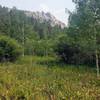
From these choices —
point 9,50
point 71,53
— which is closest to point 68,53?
point 71,53

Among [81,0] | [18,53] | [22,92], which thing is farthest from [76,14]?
[22,92]

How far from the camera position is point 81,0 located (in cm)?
2647

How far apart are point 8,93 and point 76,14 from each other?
58.0ft

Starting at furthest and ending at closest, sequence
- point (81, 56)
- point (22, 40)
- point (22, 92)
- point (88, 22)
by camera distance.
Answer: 1. point (22, 40)
2. point (81, 56)
3. point (88, 22)
4. point (22, 92)

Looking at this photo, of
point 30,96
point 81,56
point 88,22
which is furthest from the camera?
point 81,56

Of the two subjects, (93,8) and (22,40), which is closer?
(93,8)

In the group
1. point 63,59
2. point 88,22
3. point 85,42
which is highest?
point 88,22

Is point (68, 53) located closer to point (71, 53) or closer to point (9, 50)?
point (71, 53)

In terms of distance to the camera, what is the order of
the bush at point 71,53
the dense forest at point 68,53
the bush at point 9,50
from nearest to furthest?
the dense forest at point 68,53
the bush at point 71,53
the bush at point 9,50

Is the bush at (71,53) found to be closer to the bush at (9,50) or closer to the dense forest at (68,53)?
the dense forest at (68,53)

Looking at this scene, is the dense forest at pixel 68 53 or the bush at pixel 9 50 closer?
the dense forest at pixel 68 53

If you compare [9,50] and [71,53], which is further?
[71,53]

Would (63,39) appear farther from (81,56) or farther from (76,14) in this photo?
(76,14)

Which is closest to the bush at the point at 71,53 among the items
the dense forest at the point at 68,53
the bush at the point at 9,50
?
the dense forest at the point at 68,53
